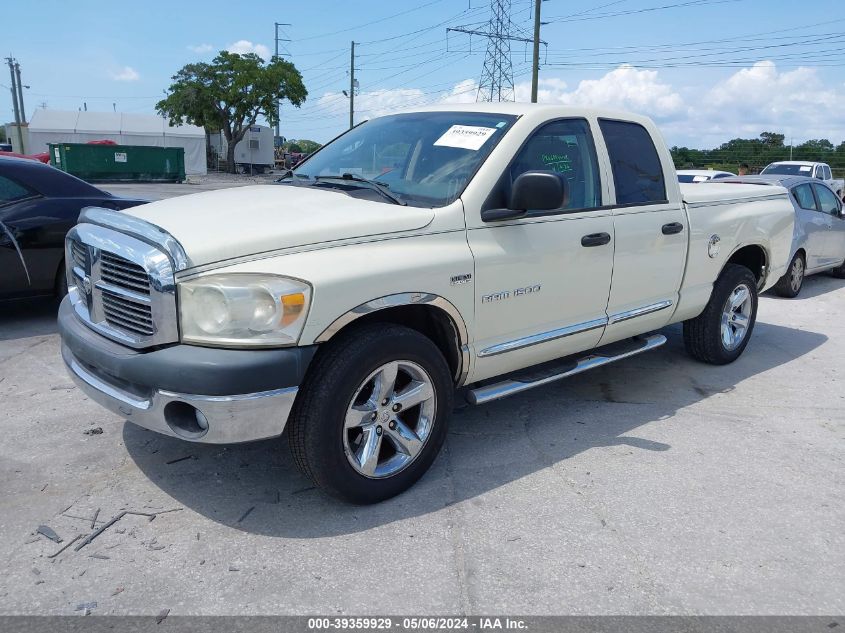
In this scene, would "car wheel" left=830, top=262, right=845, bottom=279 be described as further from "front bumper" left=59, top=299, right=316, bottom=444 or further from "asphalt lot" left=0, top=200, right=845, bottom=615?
"front bumper" left=59, top=299, right=316, bottom=444

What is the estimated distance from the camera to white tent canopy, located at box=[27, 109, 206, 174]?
4791 centimetres

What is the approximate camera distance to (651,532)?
3.27 m

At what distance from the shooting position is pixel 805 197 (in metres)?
9.45

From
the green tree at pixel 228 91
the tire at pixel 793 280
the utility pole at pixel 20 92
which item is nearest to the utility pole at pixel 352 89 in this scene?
the green tree at pixel 228 91

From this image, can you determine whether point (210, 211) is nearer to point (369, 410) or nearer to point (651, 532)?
point (369, 410)

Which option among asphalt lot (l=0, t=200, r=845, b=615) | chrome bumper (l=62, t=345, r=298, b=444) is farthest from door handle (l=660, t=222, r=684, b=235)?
chrome bumper (l=62, t=345, r=298, b=444)

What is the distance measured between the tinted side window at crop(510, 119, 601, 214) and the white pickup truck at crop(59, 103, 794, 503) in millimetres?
13

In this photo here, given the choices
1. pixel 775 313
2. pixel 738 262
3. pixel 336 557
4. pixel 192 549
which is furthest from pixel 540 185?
pixel 775 313

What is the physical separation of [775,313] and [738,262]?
2.57 m

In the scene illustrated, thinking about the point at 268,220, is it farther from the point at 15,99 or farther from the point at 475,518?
the point at 15,99

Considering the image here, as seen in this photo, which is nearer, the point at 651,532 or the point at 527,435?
the point at 651,532

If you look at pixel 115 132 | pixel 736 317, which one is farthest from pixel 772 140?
pixel 115 132

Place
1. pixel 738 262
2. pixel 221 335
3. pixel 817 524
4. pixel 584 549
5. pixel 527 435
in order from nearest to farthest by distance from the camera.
Answer: pixel 221 335 → pixel 584 549 → pixel 817 524 → pixel 527 435 → pixel 738 262

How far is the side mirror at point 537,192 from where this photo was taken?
3.55 meters
